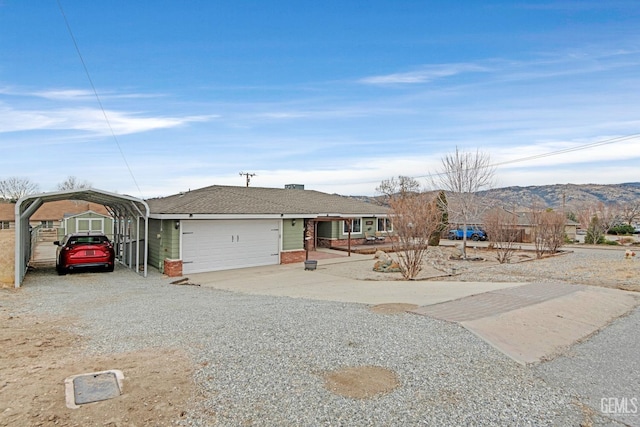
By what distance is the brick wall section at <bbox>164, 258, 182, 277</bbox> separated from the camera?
1414 cm

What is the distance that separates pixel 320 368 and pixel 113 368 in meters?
2.42

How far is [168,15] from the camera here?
12477 mm

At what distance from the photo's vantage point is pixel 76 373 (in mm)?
4312

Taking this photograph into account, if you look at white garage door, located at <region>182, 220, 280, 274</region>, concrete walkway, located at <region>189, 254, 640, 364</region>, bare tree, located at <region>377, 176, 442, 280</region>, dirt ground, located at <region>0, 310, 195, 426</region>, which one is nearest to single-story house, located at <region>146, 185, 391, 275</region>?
white garage door, located at <region>182, 220, 280, 274</region>

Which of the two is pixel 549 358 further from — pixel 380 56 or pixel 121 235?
pixel 121 235

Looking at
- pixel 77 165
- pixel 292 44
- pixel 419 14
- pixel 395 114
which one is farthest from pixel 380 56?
pixel 77 165

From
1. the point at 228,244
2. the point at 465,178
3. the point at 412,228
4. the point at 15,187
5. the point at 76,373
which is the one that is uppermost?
the point at 15,187

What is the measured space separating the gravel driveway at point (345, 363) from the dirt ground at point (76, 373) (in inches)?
8.6

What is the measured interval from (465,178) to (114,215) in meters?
21.2

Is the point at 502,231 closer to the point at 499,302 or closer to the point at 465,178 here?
the point at 465,178

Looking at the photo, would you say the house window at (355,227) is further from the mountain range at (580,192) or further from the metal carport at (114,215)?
the mountain range at (580,192)

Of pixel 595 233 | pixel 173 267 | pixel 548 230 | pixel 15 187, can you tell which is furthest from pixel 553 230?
pixel 15 187

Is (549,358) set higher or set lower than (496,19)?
lower

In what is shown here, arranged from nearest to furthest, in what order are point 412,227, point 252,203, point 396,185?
point 412,227
point 252,203
point 396,185
